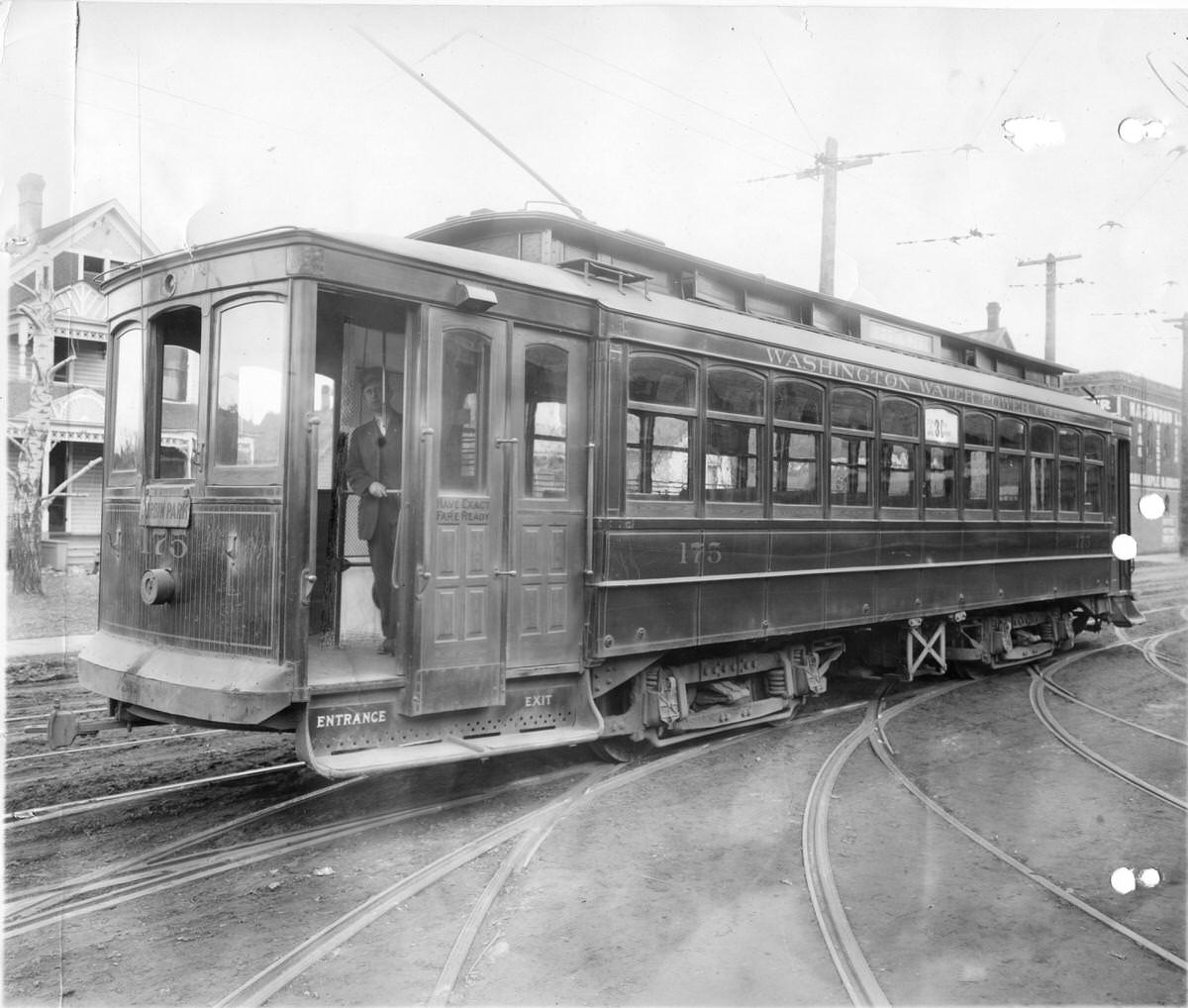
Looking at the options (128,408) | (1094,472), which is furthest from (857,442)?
(128,408)

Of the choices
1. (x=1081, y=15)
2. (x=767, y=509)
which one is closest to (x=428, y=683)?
(x=767, y=509)

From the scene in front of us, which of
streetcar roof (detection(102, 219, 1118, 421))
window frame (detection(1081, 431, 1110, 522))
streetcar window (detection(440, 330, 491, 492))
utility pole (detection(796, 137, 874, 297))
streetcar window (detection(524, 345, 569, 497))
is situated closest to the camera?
streetcar roof (detection(102, 219, 1118, 421))

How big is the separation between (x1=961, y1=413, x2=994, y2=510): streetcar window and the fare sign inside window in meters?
0.28

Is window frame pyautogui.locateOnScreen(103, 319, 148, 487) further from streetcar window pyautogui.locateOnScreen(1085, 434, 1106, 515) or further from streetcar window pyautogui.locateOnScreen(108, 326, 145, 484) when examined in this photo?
streetcar window pyautogui.locateOnScreen(1085, 434, 1106, 515)

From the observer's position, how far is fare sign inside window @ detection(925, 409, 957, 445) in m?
9.35

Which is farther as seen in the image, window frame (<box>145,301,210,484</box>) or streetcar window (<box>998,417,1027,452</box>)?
streetcar window (<box>998,417,1027,452</box>)

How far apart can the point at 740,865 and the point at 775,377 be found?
407 centimetres

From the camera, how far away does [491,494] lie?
5699mm

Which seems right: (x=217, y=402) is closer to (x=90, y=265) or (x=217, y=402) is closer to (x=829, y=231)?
(x=829, y=231)

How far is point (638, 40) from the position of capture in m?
4.82

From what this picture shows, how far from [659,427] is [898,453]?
11.1 ft

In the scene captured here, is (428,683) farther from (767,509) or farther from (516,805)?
(767,509)

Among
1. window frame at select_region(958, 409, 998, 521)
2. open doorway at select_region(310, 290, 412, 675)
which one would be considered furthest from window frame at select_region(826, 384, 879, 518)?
open doorway at select_region(310, 290, 412, 675)

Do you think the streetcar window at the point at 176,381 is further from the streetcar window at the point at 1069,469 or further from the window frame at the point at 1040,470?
the streetcar window at the point at 1069,469
